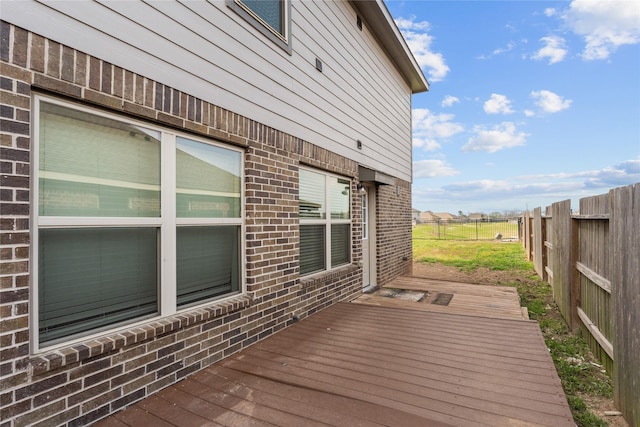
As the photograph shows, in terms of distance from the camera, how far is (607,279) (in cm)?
356

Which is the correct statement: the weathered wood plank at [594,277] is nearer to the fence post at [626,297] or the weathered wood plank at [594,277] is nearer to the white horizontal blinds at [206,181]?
the fence post at [626,297]

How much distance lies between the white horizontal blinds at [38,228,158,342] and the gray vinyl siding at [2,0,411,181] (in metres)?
1.21

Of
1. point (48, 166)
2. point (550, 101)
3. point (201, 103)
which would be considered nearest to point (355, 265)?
point (201, 103)

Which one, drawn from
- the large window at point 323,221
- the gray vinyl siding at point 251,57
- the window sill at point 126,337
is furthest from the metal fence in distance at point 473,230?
the window sill at point 126,337

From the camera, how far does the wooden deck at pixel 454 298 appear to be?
16.6 ft

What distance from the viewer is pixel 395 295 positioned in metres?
6.22

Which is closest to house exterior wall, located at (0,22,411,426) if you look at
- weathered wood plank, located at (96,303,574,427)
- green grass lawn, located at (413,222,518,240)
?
weathered wood plank, located at (96,303,574,427)

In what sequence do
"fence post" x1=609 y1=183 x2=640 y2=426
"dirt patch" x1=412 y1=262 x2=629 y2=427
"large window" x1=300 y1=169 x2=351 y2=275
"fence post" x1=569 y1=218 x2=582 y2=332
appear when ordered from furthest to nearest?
"dirt patch" x1=412 y1=262 x2=629 y2=427 < "fence post" x1=569 y1=218 x2=582 y2=332 < "large window" x1=300 y1=169 x2=351 y2=275 < "fence post" x1=609 y1=183 x2=640 y2=426

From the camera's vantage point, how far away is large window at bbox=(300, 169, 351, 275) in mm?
4617

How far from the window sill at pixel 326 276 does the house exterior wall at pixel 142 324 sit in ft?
0.34

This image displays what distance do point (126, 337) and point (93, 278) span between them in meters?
0.46

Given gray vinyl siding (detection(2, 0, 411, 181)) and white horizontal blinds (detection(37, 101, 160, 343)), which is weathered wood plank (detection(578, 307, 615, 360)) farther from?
white horizontal blinds (detection(37, 101, 160, 343))

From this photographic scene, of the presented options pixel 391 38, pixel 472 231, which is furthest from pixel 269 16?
pixel 472 231

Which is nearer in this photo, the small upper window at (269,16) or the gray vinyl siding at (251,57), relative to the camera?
the gray vinyl siding at (251,57)
